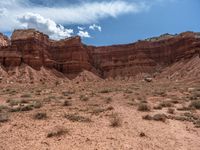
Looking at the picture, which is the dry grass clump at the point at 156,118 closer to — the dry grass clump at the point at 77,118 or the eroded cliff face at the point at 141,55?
the dry grass clump at the point at 77,118

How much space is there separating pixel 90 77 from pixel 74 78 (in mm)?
3478

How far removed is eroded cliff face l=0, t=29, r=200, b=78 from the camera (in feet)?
185

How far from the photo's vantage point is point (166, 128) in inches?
392

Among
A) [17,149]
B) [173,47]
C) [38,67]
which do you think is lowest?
[17,149]

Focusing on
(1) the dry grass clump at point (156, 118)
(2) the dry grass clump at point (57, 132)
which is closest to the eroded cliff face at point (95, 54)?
(1) the dry grass clump at point (156, 118)

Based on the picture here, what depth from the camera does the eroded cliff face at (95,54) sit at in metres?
56.5

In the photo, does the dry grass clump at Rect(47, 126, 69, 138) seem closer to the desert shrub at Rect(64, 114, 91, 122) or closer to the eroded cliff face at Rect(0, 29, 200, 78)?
the desert shrub at Rect(64, 114, 91, 122)

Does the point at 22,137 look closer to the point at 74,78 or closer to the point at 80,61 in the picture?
the point at 74,78

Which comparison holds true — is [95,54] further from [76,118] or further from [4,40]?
[76,118]

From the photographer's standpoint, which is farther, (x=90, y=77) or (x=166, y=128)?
(x=90, y=77)

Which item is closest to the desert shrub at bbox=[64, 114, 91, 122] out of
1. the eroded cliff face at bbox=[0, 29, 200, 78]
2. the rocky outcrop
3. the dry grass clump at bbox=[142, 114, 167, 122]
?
the dry grass clump at bbox=[142, 114, 167, 122]

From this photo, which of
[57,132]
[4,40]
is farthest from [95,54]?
[57,132]

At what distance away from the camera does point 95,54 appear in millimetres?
69812

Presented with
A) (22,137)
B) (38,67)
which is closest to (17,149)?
(22,137)
